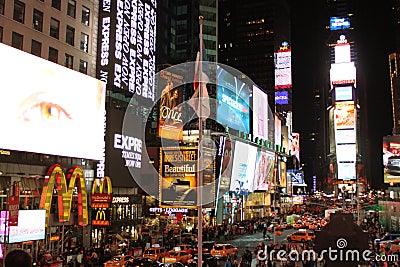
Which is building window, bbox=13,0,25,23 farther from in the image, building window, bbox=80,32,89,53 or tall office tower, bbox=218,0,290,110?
tall office tower, bbox=218,0,290,110

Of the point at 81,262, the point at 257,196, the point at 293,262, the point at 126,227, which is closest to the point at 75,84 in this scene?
the point at 81,262

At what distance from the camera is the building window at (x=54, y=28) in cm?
3728

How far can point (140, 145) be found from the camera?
5278 centimetres

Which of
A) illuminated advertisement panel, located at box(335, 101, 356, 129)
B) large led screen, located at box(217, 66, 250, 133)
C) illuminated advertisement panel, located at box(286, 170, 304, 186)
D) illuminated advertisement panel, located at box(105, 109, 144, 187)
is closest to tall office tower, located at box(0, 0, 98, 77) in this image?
illuminated advertisement panel, located at box(105, 109, 144, 187)

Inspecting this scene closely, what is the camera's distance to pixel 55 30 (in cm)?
3784

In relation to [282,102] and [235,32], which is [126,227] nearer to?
[282,102]

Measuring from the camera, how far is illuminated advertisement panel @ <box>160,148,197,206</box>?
5397 centimetres

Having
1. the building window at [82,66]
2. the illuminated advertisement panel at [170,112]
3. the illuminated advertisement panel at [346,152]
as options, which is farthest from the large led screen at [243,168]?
the illuminated advertisement panel at [346,152]

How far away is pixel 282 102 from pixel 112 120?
399ft

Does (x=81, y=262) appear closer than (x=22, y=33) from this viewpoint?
Yes

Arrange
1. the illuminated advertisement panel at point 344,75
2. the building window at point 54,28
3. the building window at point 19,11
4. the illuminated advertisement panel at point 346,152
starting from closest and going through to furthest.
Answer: the building window at point 19,11 → the building window at point 54,28 → the illuminated advertisement panel at point 346,152 → the illuminated advertisement panel at point 344,75

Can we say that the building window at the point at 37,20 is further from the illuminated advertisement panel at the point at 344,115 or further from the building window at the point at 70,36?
the illuminated advertisement panel at the point at 344,115

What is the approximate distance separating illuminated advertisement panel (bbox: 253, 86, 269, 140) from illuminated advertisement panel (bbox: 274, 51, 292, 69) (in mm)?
71381

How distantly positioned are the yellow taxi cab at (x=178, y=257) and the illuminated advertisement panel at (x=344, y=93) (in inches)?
5864
